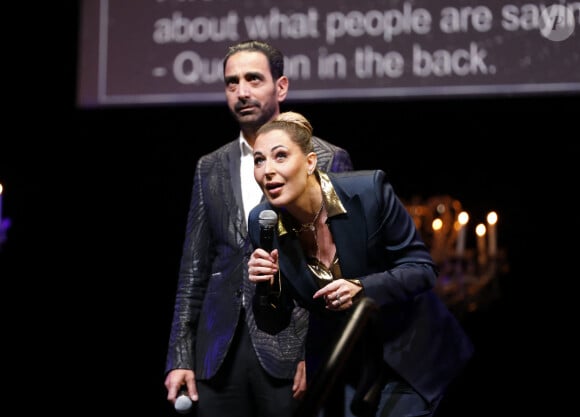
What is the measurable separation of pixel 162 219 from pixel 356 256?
3945 millimetres

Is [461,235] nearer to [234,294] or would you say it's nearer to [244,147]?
[244,147]

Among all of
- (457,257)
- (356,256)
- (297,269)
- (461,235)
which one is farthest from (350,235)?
(457,257)

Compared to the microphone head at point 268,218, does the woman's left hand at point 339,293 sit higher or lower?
lower

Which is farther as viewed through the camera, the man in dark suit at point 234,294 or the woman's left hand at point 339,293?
the man in dark suit at point 234,294

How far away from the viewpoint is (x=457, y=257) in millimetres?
5809

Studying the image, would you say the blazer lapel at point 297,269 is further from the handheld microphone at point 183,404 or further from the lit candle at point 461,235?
the lit candle at point 461,235

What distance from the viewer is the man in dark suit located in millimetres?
2816

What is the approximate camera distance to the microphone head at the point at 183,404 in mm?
2869

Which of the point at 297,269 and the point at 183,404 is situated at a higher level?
the point at 297,269

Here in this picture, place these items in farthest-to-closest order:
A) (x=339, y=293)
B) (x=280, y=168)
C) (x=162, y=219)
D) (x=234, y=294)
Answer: (x=162, y=219) < (x=234, y=294) < (x=280, y=168) < (x=339, y=293)

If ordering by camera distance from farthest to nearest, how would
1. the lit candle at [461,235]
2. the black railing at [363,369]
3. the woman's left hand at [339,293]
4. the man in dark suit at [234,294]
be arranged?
the lit candle at [461,235] → the man in dark suit at [234,294] → the woman's left hand at [339,293] → the black railing at [363,369]

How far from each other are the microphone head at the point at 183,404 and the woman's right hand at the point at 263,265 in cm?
69

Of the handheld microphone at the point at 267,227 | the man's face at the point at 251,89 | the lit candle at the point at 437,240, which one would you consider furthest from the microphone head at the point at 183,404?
the lit candle at the point at 437,240

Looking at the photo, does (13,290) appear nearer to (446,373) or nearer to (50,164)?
(50,164)
